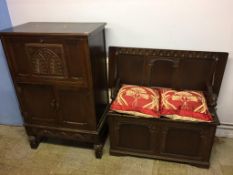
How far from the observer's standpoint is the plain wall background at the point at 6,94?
6.42 ft

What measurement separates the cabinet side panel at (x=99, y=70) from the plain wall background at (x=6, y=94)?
90cm

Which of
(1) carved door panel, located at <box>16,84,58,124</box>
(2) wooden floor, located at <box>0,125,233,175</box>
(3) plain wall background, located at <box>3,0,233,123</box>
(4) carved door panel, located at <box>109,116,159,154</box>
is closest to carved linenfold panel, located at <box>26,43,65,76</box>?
(1) carved door panel, located at <box>16,84,58,124</box>

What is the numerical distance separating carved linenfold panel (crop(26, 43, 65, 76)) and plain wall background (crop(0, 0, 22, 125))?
58 centimetres

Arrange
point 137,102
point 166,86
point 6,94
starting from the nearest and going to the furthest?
point 137,102, point 166,86, point 6,94

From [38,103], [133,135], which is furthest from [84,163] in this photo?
[38,103]

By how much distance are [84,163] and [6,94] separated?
1.09 meters

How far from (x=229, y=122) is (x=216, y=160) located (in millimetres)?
412

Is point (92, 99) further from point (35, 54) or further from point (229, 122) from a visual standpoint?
point (229, 122)

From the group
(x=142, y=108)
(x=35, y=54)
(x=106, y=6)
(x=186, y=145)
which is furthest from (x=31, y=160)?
(x=106, y=6)

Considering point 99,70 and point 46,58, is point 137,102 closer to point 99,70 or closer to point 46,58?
point 99,70

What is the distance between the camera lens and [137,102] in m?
1.72

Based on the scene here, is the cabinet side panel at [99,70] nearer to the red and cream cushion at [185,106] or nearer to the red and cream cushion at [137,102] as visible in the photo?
the red and cream cushion at [137,102]

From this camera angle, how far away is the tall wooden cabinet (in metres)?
1.54

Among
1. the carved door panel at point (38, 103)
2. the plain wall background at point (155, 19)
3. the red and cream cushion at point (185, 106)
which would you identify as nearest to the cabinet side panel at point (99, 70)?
the plain wall background at point (155, 19)
